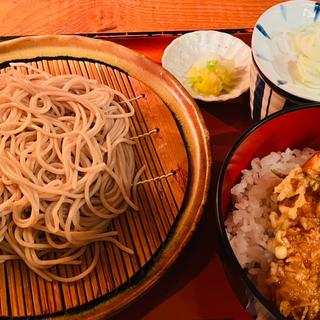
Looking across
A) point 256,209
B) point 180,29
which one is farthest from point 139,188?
point 180,29

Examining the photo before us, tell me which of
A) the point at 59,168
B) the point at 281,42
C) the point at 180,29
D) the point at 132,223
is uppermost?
the point at 281,42

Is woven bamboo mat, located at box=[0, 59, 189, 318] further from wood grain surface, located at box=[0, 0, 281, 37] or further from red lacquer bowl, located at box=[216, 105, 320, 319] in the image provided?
wood grain surface, located at box=[0, 0, 281, 37]

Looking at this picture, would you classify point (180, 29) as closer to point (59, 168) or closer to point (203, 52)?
point (203, 52)

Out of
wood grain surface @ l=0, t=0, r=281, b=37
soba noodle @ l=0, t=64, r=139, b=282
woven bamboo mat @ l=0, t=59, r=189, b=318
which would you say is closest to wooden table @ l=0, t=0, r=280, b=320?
wood grain surface @ l=0, t=0, r=281, b=37

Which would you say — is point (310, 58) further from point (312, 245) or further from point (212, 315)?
point (212, 315)

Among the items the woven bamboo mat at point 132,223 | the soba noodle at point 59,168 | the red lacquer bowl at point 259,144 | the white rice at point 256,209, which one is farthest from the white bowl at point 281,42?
the soba noodle at point 59,168

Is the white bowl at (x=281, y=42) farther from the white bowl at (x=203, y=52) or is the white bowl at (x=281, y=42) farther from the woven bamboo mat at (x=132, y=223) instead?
the woven bamboo mat at (x=132, y=223)
